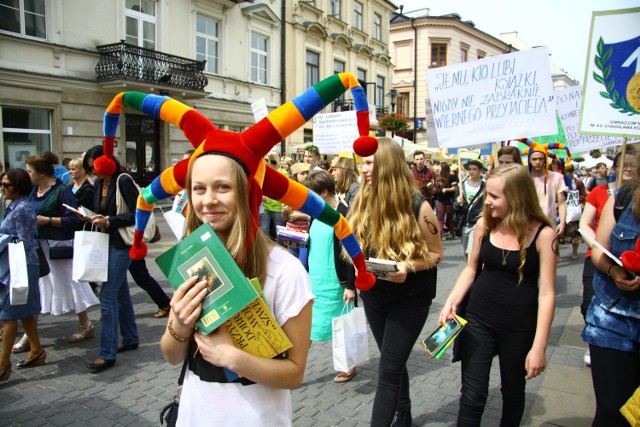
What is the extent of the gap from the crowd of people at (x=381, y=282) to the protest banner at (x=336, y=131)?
149 inches

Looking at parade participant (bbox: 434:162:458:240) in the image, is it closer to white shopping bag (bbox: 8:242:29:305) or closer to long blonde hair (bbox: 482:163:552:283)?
→ long blonde hair (bbox: 482:163:552:283)

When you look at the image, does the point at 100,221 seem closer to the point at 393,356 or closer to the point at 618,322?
the point at 393,356

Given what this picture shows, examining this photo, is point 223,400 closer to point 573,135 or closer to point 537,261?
point 537,261

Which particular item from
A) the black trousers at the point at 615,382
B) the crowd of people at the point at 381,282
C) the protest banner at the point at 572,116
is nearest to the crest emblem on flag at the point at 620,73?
the crowd of people at the point at 381,282

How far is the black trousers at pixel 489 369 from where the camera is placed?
268 cm

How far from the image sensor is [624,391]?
2340 mm

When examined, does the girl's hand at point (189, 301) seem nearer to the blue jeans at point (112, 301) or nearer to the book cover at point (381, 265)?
the book cover at point (381, 265)

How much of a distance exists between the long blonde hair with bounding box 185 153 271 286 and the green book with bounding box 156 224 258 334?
10 centimetres

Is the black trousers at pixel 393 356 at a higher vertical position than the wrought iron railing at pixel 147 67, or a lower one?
lower

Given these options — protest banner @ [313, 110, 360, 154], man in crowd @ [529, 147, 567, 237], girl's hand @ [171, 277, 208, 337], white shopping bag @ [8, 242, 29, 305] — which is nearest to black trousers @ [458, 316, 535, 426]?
girl's hand @ [171, 277, 208, 337]

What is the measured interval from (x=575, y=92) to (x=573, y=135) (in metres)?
0.68

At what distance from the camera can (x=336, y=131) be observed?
9.59m

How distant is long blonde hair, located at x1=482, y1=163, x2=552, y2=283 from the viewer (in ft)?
8.83

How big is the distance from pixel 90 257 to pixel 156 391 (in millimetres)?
1269
